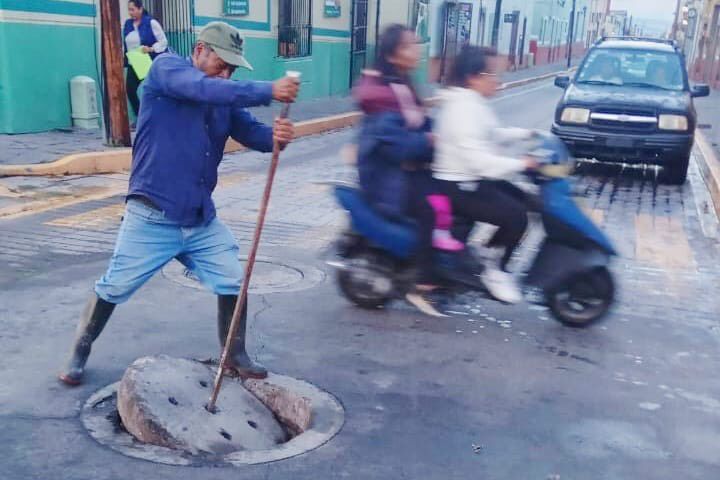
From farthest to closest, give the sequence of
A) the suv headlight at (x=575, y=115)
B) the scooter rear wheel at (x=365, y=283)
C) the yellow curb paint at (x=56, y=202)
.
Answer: the suv headlight at (x=575, y=115) < the yellow curb paint at (x=56, y=202) < the scooter rear wheel at (x=365, y=283)

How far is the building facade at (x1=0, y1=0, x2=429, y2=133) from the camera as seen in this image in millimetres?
11266

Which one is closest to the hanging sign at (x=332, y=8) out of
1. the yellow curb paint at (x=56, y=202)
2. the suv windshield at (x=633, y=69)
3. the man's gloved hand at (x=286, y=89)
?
the suv windshield at (x=633, y=69)

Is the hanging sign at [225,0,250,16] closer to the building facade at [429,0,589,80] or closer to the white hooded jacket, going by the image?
the building facade at [429,0,589,80]

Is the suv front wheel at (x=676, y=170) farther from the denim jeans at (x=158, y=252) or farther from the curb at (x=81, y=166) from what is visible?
the denim jeans at (x=158, y=252)

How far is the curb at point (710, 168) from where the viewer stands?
34.0 ft

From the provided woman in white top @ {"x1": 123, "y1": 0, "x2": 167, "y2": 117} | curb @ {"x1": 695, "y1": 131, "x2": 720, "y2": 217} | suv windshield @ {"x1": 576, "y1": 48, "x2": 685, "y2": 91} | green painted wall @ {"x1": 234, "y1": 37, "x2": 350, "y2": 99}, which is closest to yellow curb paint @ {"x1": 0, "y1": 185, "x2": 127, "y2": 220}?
woman in white top @ {"x1": 123, "y1": 0, "x2": 167, "y2": 117}

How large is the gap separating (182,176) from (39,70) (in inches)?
351

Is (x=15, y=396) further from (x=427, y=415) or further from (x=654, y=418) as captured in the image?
(x=654, y=418)

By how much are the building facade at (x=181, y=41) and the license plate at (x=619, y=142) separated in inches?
305

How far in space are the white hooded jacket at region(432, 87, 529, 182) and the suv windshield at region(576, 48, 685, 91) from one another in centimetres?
787

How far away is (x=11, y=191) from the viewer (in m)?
8.62

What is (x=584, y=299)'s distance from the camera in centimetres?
535

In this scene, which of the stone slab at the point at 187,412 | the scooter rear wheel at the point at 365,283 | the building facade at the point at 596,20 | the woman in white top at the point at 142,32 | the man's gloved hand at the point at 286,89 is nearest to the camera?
the man's gloved hand at the point at 286,89

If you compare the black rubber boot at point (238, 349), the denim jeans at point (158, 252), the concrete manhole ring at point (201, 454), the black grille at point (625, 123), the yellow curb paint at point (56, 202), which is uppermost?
the denim jeans at point (158, 252)
